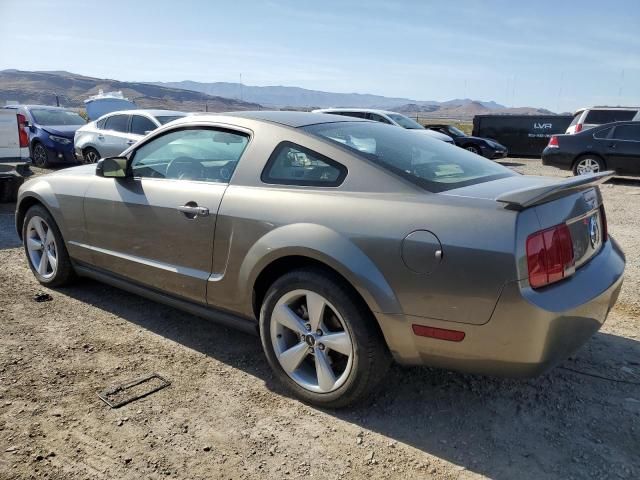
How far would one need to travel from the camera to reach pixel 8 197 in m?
8.47

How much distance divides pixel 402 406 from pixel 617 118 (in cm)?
1627

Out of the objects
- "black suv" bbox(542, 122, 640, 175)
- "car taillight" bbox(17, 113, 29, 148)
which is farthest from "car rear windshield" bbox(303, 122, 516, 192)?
"black suv" bbox(542, 122, 640, 175)

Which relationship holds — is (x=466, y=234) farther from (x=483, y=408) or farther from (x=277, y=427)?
(x=277, y=427)

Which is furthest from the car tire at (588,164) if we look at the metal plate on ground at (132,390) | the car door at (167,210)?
the metal plate on ground at (132,390)

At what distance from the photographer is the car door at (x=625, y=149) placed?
37.8 ft

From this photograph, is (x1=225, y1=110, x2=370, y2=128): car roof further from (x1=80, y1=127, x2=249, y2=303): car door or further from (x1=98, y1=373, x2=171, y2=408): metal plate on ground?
(x1=98, y1=373, x2=171, y2=408): metal plate on ground

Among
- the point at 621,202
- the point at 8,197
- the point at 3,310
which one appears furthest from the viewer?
the point at 621,202

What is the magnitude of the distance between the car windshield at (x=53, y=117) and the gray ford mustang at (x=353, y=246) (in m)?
10.9

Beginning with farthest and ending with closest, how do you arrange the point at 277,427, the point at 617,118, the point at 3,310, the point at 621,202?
the point at 617,118 < the point at 621,202 < the point at 3,310 < the point at 277,427

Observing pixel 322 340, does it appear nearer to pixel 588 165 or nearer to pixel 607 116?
pixel 588 165

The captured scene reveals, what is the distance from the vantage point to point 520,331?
7.24 feet

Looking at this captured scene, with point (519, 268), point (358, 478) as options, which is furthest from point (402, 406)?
point (519, 268)

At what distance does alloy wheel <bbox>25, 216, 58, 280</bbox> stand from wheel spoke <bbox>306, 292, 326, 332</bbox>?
2663 mm

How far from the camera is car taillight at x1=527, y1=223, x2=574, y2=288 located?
2.22 metres
